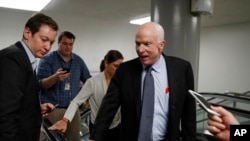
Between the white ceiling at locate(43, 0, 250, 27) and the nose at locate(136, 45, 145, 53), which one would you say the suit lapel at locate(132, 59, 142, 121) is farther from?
the white ceiling at locate(43, 0, 250, 27)

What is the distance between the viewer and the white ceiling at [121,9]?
610cm

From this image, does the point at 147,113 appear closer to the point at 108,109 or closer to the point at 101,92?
the point at 108,109

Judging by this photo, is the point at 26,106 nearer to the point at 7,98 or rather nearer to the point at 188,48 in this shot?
the point at 7,98

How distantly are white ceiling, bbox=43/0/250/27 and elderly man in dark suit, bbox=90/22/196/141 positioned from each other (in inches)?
163

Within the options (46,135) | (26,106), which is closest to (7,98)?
(26,106)

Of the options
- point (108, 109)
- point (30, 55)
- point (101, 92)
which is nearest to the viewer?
point (30, 55)

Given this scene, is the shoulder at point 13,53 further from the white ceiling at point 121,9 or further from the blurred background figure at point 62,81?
the white ceiling at point 121,9

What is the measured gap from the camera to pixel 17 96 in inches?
65.9

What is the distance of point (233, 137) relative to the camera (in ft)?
3.94

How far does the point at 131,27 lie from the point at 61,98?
23.0 feet

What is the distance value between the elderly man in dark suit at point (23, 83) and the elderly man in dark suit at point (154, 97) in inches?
19.9

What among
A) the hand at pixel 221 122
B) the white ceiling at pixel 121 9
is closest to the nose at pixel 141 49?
the hand at pixel 221 122

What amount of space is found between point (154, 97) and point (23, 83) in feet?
3.01

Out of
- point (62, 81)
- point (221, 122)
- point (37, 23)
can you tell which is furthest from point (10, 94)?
point (62, 81)
